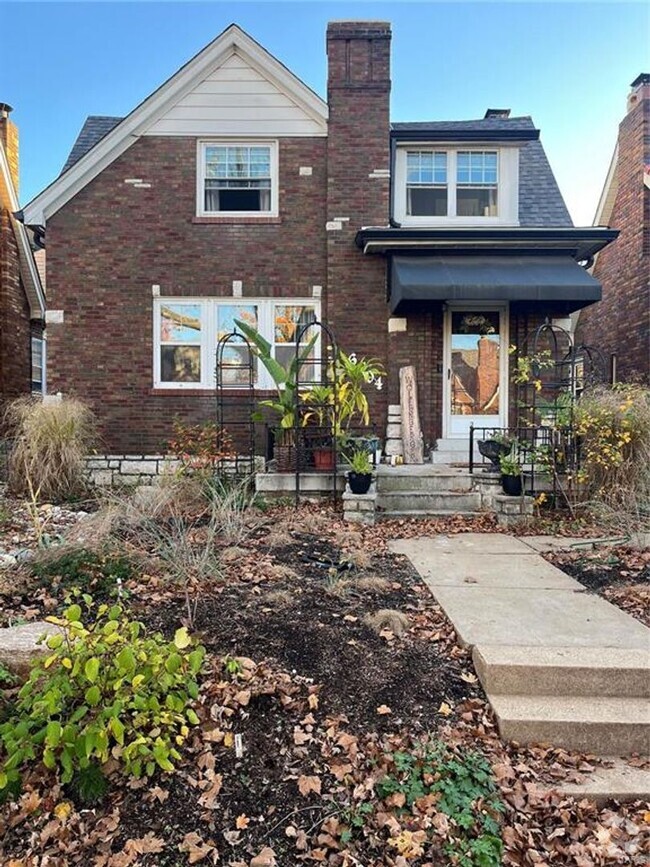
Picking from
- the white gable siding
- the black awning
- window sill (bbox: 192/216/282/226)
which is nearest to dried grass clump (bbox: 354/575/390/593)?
the black awning

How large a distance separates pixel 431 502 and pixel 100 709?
5.72 m

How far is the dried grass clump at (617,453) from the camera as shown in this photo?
21.2 feet

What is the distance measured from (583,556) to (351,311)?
6.14 m

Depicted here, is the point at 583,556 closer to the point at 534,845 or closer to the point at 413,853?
the point at 534,845

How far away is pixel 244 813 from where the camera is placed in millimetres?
2342

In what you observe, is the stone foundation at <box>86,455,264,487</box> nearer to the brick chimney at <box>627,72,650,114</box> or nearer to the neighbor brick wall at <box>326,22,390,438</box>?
the neighbor brick wall at <box>326,22,390,438</box>

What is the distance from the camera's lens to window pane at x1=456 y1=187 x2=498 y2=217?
10688mm

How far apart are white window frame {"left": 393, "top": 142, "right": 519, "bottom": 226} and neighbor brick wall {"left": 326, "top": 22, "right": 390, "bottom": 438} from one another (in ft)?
Answer: 2.40

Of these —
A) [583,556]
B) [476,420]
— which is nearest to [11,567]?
[583,556]

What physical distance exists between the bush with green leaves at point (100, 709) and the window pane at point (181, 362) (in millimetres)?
7930

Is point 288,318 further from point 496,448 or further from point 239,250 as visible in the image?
point 496,448

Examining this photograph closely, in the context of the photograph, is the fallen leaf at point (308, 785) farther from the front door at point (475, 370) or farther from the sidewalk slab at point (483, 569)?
the front door at point (475, 370)

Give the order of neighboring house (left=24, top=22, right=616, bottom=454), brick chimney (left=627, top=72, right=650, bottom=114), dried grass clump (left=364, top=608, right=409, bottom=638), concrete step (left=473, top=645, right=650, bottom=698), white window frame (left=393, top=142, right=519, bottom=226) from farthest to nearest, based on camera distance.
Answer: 1. brick chimney (left=627, top=72, right=650, bottom=114)
2. white window frame (left=393, top=142, right=519, bottom=226)
3. neighboring house (left=24, top=22, right=616, bottom=454)
4. dried grass clump (left=364, top=608, right=409, bottom=638)
5. concrete step (left=473, top=645, right=650, bottom=698)

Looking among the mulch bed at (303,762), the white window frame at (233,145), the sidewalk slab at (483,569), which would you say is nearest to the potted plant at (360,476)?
the sidewalk slab at (483,569)
